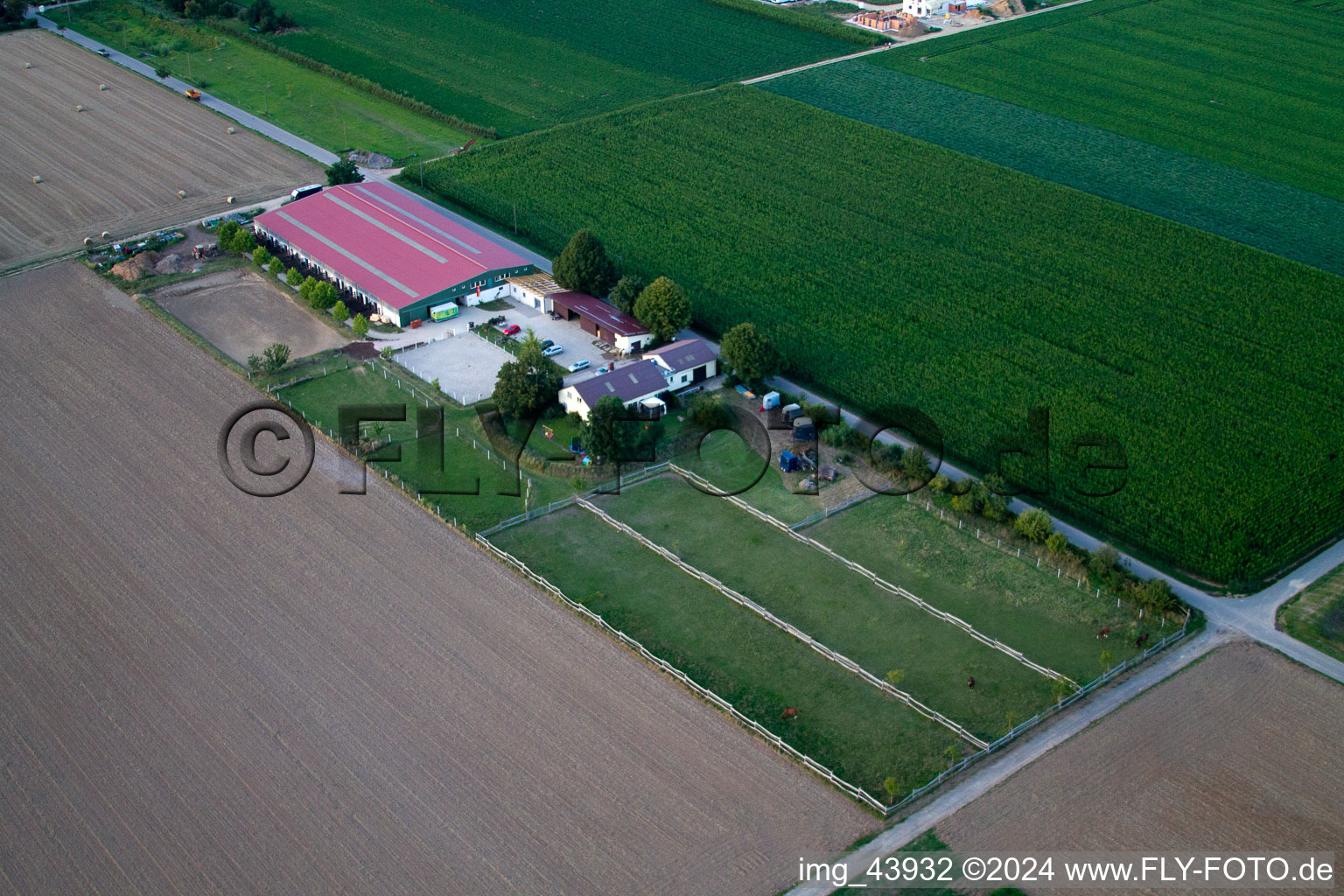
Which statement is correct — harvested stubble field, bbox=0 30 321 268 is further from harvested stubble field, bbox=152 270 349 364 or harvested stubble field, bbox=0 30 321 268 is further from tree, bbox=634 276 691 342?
tree, bbox=634 276 691 342

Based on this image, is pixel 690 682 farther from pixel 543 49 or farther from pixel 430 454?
pixel 543 49

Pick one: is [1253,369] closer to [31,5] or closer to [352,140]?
[352,140]

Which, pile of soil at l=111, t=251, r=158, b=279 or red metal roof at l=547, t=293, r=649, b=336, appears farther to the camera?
pile of soil at l=111, t=251, r=158, b=279

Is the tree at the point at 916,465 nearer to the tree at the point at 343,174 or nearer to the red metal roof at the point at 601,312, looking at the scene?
the red metal roof at the point at 601,312

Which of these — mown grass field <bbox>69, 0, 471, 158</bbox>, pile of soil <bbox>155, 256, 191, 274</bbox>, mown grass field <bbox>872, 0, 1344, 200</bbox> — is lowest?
pile of soil <bbox>155, 256, 191, 274</bbox>

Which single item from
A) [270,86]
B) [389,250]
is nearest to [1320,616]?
[389,250]

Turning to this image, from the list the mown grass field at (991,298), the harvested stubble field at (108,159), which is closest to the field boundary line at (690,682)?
the mown grass field at (991,298)

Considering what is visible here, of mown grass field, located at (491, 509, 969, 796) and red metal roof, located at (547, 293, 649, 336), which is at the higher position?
red metal roof, located at (547, 293, 649, 336)

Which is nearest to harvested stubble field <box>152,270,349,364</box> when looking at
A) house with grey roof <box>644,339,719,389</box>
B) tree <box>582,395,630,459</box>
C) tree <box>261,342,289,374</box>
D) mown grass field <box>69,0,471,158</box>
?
tree <box>261,342,289,374</box>
